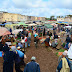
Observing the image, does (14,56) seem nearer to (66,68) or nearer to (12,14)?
(66,68)

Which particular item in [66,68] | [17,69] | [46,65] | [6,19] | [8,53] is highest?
[6,19]

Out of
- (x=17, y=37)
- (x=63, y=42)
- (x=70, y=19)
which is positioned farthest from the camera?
(x=70, y=19)

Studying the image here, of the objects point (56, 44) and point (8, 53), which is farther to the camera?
point (56, 44)

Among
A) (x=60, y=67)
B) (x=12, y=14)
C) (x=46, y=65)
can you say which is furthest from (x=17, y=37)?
(x=12, y=14)

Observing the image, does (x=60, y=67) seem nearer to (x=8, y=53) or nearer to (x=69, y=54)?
(x=8, y=53)

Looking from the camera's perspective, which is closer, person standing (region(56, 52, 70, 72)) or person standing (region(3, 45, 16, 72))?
person standing (region(56, 52, 70, 72))

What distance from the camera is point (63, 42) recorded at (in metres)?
10.0

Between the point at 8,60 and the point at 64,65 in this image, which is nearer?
the point at 64,65

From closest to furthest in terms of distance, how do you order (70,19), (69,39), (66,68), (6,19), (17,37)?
1. (66,68)
2. (69,39)
3. (17,37)
4. (6,19)
5. (70,19)

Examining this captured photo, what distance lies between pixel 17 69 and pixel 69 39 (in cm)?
626

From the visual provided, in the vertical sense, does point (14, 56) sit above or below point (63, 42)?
above

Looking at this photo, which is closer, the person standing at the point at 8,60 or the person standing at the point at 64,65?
the person standing at the point at 64,65

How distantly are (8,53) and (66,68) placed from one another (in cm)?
233

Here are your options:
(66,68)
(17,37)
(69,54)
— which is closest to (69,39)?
(69,54)
